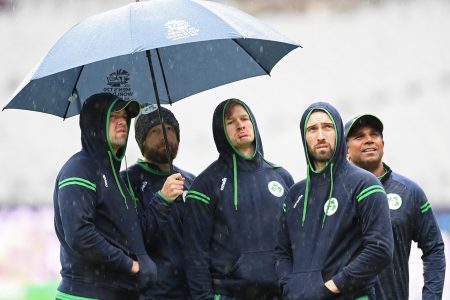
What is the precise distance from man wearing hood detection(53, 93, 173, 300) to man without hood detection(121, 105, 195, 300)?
0.22m

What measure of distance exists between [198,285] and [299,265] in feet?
2.45

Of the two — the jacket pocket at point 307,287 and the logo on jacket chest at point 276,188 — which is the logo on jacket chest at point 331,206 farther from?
the logo on jacket chest at point 276,188

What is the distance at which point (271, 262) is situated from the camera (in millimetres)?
6344

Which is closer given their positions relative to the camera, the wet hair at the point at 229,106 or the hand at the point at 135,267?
the hand at the point at 135,267

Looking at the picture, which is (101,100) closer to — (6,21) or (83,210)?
(83,210)

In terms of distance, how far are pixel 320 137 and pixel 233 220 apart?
0.79 meters

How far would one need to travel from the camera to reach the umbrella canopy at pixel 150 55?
5758 millimetres

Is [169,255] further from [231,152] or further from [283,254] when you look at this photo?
[283,254]

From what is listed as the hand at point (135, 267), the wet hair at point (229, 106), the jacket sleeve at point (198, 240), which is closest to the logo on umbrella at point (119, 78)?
the wet hair at point (229, 106)

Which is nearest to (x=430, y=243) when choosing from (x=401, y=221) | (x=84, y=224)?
(x=401, y=221)

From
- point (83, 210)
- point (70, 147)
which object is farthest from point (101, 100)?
point (70, 147)

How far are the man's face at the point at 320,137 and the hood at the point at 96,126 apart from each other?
1.09 m

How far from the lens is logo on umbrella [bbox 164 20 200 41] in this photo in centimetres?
579

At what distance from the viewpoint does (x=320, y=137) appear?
5.95 meters
